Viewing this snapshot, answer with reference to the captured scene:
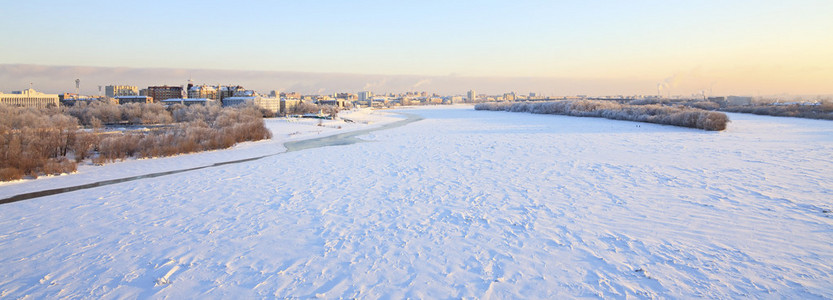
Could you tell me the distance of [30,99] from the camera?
2351 inches

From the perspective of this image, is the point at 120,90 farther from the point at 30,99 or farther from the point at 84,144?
the point at 84,144

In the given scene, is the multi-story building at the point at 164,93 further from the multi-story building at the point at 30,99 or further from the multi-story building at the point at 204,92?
the multi-story building at the point at 30,99

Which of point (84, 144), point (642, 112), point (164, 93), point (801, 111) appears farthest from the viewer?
point (164, 93)

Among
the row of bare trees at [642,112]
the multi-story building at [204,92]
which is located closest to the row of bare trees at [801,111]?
the row of bare trees at [642,112]

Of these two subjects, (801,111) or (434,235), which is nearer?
(434,235)

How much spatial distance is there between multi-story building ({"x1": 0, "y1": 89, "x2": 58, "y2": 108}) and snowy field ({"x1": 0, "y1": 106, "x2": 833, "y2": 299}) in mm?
61354

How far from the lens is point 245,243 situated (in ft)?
18.7

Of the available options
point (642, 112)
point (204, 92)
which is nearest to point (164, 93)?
point (204, 92)

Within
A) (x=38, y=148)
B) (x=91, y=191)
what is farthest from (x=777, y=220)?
(x=38, y=148)

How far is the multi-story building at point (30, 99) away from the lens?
56.1 meters

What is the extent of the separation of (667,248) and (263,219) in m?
5.65

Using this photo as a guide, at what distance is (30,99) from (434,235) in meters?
75.7

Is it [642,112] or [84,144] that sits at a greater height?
[642,112]

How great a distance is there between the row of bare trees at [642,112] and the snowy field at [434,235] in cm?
1972
